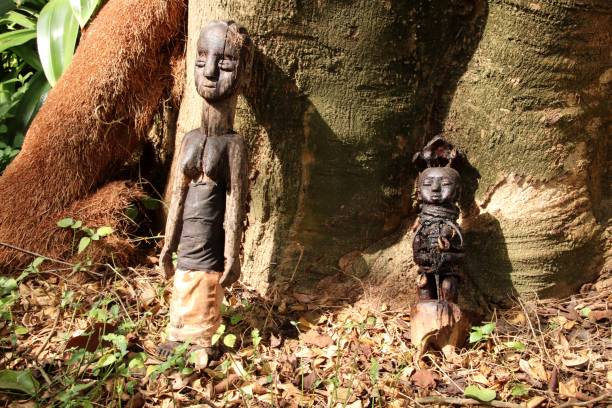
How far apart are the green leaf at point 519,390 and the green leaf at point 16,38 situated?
342 cm

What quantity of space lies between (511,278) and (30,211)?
224 centimetres

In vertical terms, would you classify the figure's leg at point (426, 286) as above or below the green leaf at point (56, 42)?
below

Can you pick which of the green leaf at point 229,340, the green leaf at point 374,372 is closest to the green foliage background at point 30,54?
the green leaf at point 229,340

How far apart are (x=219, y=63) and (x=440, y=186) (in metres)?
1.00

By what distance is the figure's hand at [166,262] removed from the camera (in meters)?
2.77

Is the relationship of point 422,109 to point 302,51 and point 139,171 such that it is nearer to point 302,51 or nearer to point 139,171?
point 302,51

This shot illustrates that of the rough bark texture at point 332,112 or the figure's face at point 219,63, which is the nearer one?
the figure's face at point 219,63

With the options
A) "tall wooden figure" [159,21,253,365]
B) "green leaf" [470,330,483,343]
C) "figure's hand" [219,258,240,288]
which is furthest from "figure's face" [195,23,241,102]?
"green leaf" [470,330,483,343]

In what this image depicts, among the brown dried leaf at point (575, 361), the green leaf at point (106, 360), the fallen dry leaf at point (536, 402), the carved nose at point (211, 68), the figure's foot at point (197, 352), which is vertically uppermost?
the carved nose at point (211, 68)

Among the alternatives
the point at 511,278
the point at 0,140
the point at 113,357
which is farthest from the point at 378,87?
the point at 0,140

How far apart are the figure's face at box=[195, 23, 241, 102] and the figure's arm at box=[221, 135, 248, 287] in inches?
8.1

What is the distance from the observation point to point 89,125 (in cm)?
330

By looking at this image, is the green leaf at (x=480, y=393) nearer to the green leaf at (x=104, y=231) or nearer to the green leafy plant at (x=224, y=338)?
the green leafy plant at (x=224, y=338)

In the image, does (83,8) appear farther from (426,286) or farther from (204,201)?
(426,286)
